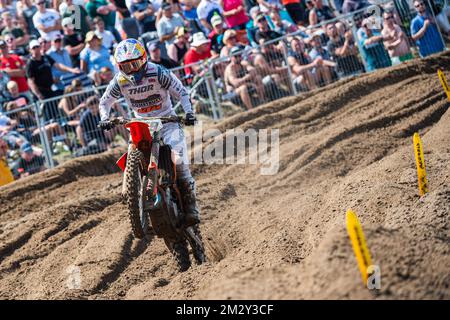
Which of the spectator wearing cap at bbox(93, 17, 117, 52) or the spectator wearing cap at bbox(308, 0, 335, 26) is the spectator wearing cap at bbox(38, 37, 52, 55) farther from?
the spectator wearing cap at bbox(308, 0, 335, 26)

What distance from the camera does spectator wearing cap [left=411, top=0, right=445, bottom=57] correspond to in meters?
14.9

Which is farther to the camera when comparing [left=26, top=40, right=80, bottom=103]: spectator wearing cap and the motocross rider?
[left=26, top=40, right=80, bottom=103]: spectator wearing cap

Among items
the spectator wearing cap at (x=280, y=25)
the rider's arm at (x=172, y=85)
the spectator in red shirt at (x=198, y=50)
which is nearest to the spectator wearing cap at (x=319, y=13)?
the spectator wearing cap at (x=280, y=25)

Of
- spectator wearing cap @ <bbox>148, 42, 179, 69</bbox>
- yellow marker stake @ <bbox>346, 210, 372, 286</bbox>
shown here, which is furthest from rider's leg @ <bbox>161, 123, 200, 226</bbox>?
spectator wearing cap @ <bbox>148, 42, 179, 69</bbox>

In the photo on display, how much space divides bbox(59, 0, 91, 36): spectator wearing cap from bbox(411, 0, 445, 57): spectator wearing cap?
7.39 meters

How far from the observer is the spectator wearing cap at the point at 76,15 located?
1606cm

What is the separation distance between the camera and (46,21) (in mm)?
16094

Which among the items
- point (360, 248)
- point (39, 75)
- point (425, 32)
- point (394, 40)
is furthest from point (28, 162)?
point (360, 248)

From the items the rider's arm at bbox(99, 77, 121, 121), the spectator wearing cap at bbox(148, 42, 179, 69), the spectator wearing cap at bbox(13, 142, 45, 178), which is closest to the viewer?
the rider's arm at bbox(99, 77, 121, 121)

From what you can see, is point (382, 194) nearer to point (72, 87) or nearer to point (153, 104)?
point (153, 104)

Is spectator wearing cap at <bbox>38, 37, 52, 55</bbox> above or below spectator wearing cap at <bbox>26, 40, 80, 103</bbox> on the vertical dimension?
above

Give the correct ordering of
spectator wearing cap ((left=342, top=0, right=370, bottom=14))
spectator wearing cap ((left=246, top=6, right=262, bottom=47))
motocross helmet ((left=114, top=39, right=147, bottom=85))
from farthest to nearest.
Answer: spectator wearing cap ((left=342, top=0, right=370, bottom=14)) < spectator wearing cap ((left=246, top=6, right=262, bottom=47)) < motocross helmet ((left=114, top=39, right=147, bottom=85))

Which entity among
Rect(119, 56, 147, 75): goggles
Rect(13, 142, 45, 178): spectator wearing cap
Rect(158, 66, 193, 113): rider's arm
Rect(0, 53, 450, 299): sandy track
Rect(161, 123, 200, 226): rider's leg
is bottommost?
Rect(0, 53, 450, 299): sandy track

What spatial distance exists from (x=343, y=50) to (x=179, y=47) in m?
3.62
